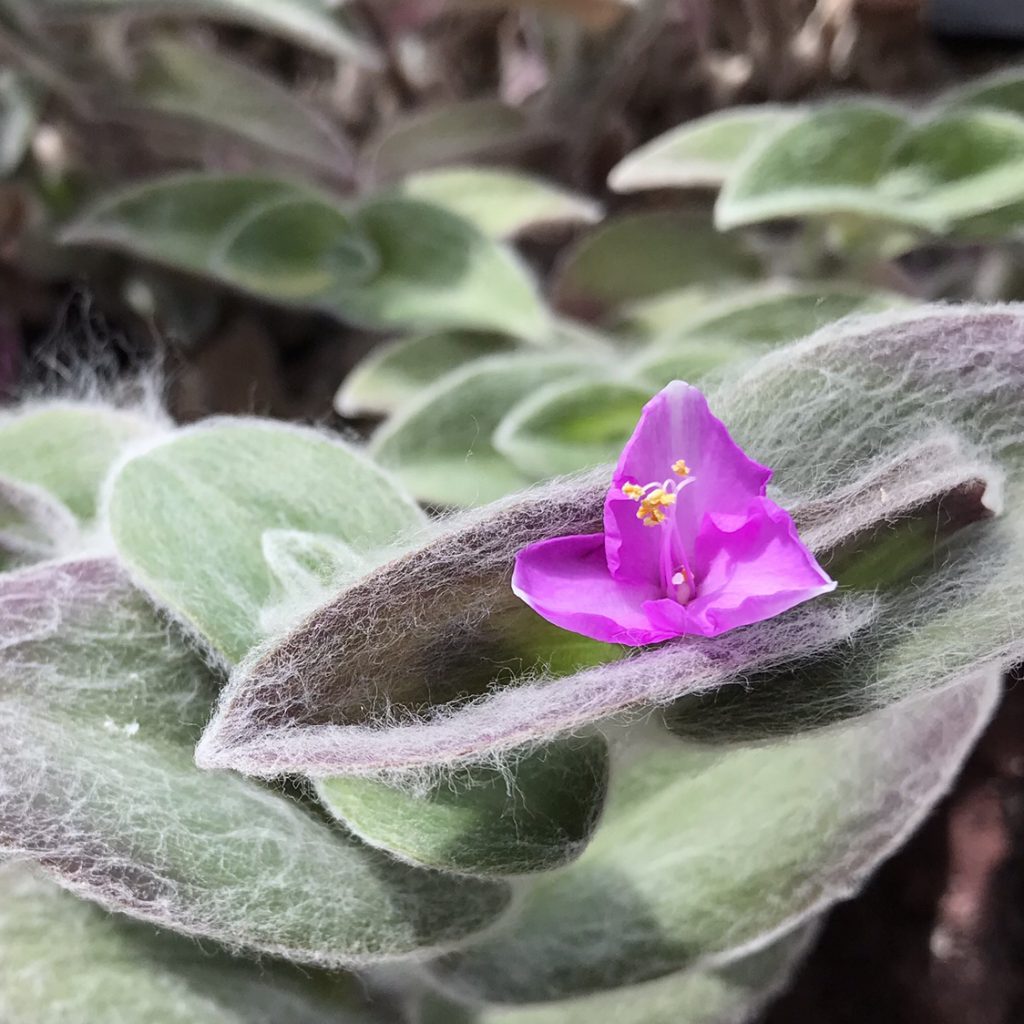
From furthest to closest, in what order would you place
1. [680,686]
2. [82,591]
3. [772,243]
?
[772,243], [82,591], [680,686]

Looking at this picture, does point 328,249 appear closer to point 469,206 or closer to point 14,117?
point 469,206

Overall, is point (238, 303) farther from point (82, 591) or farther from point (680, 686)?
point (680, 686)

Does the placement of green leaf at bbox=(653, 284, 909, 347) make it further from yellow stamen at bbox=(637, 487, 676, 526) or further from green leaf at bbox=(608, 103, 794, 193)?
yellow stamen at bbox=(637, 487, 676, 526)

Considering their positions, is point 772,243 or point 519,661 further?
point 772,243

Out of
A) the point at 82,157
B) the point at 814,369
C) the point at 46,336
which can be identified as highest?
the point at 814,369

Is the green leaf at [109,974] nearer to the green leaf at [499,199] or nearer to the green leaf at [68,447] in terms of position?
the green leaf at [68,447]

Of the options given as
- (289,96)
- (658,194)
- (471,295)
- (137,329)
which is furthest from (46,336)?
(658,194)
